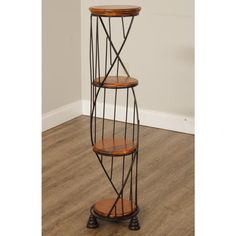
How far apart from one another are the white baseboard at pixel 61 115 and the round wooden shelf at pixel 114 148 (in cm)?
174

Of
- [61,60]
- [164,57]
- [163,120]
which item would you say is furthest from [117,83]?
[61,60]

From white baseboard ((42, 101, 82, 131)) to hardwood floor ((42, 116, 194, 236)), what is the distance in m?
0.07

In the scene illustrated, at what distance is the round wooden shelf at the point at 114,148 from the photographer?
A: 9.11 ft

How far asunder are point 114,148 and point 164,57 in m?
1.77

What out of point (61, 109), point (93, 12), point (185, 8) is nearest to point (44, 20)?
point (61, 109)

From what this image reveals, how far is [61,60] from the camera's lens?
15.3ft

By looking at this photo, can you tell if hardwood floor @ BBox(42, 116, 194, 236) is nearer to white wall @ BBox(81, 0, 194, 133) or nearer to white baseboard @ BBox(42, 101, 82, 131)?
white baseboard @ BBox(42, 101, 82, 131)

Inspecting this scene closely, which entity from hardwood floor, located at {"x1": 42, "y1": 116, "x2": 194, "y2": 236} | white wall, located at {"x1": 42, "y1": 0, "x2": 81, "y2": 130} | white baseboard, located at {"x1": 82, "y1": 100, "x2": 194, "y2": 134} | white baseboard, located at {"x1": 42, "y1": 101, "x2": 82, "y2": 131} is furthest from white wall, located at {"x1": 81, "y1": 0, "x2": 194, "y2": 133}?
white baseboard, located at {"x1": 42, "y1": 101, "x2": 82, "y2": 131}

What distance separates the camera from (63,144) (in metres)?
4.30

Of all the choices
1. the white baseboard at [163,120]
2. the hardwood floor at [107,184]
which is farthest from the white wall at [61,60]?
the white baseboard at [163,120]

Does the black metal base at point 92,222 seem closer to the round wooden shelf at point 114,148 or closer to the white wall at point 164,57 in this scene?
the round wooden shelf at point 114,148
